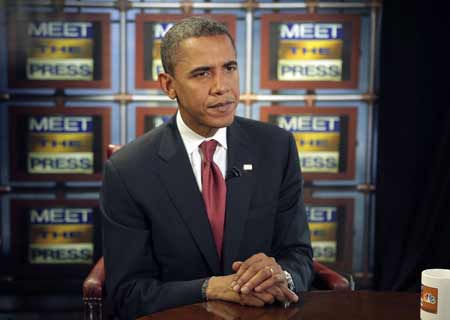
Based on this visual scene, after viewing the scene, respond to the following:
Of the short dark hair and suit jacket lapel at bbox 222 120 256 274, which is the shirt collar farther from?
the short dark hair

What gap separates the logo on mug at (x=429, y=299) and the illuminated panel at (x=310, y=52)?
7.72 feet

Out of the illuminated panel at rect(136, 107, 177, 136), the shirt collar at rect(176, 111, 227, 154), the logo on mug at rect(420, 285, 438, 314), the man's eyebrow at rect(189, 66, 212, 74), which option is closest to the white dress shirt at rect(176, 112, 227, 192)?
the shirt collar at rect(176, 111, 227, 154)

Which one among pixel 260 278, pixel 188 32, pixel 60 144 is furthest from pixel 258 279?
pixel 60 144

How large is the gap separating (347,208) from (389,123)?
1.77 feet

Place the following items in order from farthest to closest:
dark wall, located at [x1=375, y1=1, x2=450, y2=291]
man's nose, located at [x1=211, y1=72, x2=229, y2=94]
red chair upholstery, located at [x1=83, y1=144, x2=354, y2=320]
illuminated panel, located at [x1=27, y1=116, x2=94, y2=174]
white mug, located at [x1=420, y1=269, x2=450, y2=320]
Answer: illuminated panel, located at [x1=27, y1=116, x2=94, y2=174], dark wall, located at [x1=375, y1=1, x2=450, y2=291], red chair upholstery, located at [x1=83, y1=144, x2=354, y2=320], man's nose, located at [x1=211, y1=72, x2=229, y2=94], white mug, located at [x1=420, y1=269, x2=450, y2=320]

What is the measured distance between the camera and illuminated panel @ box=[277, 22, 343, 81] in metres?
3.46

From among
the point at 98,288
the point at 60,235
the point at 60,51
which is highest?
the point at 60,51

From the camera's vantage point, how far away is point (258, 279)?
145 centimetres

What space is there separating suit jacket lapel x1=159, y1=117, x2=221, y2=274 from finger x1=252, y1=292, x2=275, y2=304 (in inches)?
13.7

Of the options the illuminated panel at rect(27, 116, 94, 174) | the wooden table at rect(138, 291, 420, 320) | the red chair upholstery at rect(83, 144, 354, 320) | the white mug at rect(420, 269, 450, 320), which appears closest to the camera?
the white mug at rect(420, 269, 450, 320)

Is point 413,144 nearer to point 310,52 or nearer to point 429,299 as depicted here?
point 310,52

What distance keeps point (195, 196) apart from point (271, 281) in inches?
16.7

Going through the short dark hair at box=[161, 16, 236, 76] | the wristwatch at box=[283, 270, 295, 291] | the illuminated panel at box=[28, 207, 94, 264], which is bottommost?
the illuminated panel at box=[28, 207, 94, 264]

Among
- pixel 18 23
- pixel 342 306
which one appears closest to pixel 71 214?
pixel 18 23
